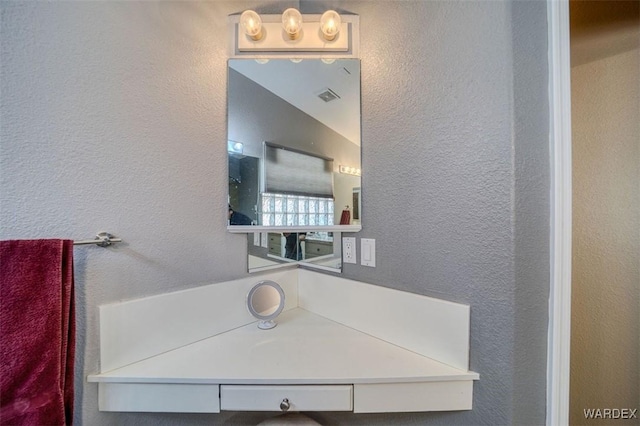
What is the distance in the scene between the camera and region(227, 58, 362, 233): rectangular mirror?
986 millimetres

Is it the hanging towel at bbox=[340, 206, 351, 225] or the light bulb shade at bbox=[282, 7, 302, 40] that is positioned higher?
the light bulb shade at bbox=[282, 7, 302, 40]

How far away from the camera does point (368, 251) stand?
0.95 m

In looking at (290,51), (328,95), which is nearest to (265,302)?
(328,95)

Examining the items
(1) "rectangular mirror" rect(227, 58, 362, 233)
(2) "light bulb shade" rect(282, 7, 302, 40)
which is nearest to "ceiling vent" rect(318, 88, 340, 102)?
(1) "rectangular mirror" rect(227, 58, 362, 233)

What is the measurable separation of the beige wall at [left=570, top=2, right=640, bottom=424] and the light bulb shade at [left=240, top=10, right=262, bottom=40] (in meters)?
1.28

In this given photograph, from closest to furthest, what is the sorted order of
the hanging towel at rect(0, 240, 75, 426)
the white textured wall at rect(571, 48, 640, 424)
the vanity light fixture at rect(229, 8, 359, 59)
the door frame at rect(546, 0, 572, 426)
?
the hanging towel at rect(0, 240, 75, 426), the door frame at rect(546, 0, 572, 426), the white textured wall at rect(571, 48, 640, 424), the vanity light fixture at rect(229, 8, 359, 59)

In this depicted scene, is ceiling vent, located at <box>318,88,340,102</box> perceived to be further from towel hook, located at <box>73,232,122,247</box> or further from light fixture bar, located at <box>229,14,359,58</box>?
Answer: towel hook, located at <box>73,232,122,247</box>

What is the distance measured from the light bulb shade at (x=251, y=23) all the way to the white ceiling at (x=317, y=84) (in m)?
0.10

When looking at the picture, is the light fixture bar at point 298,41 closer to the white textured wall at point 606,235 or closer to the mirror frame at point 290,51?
the mirror frame at point 290,51

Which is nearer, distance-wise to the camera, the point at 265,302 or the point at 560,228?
the point at 560,228

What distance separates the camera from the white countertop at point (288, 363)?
69cm

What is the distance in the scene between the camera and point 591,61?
87cm

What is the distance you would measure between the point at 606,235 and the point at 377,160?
36.5 inches

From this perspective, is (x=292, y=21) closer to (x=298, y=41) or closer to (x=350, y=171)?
(x=298, y=41)
